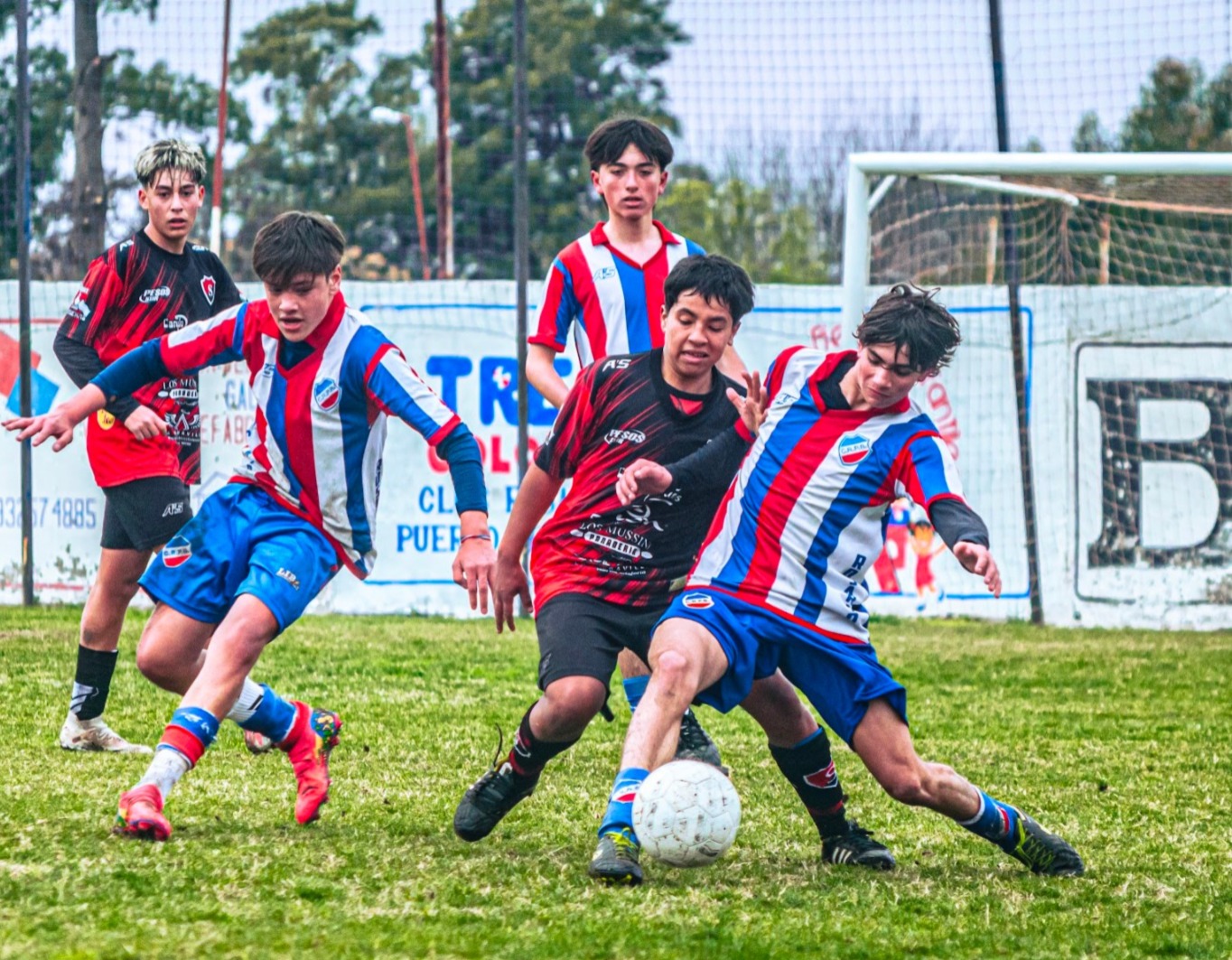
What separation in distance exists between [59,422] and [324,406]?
0.69m

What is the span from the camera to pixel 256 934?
127 inches

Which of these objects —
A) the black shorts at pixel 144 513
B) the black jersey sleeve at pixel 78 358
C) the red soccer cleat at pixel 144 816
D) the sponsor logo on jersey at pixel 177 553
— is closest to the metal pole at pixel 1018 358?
the black shorts at pixel 144 513

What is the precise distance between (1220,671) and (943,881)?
5195mm

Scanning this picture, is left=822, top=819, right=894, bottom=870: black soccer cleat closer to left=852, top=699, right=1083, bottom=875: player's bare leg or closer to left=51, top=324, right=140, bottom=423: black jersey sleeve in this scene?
left=852, top=699, right=1083, bottom=875: player's bare leg

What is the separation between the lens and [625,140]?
18.0ft

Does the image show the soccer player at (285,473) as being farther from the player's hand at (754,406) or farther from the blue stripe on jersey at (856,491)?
the blue stripe on jersey at (856,491)

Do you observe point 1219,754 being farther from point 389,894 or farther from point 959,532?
point 389,894

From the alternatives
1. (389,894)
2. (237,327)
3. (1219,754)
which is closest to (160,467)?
(237,327)

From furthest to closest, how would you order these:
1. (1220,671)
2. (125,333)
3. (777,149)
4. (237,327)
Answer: (777,149) < (1220,671) < (125,333) < (237,327)

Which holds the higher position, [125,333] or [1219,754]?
[125,333]

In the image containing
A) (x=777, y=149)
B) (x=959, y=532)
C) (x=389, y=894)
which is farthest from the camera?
(x=777, y=149)

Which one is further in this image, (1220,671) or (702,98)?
(702,98)

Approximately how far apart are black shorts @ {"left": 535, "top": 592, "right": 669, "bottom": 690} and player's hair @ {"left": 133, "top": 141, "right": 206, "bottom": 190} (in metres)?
2.42

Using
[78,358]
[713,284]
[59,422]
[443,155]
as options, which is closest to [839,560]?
[713,284]
